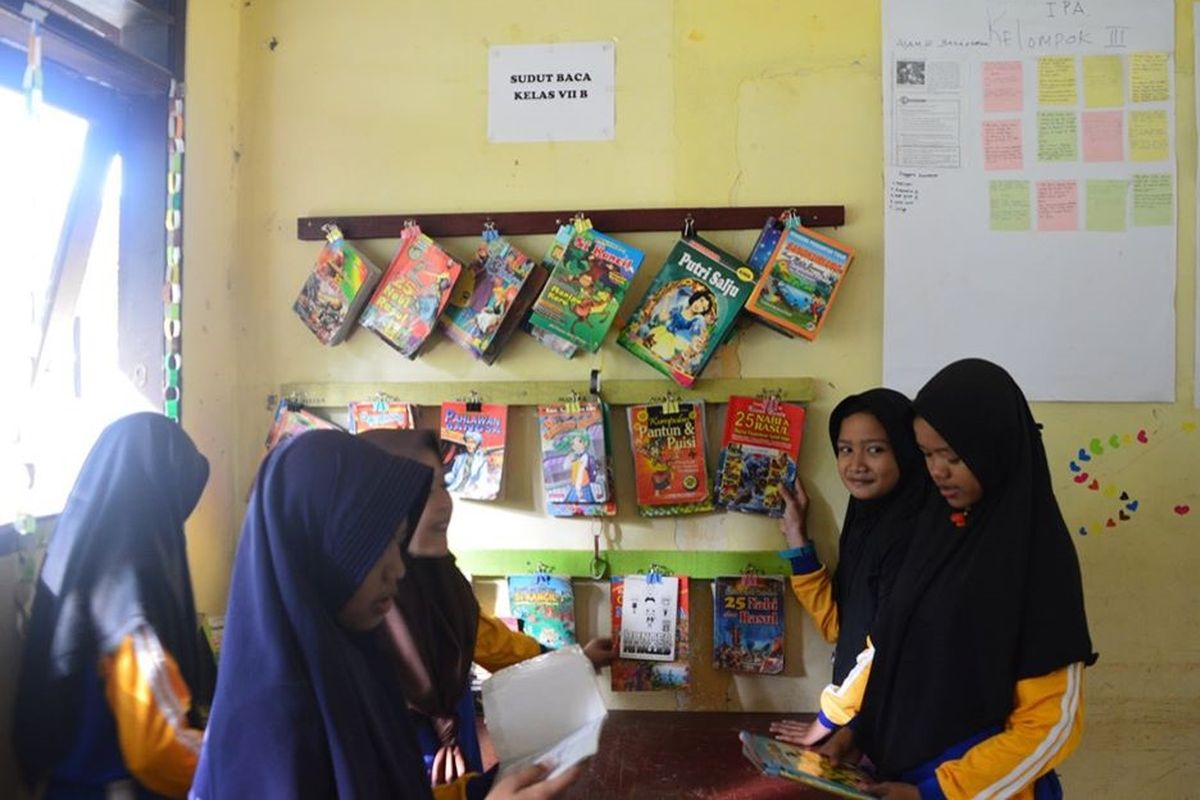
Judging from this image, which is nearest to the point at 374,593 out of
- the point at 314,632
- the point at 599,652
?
the point at 314,632

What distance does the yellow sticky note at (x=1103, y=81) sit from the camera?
1.96m

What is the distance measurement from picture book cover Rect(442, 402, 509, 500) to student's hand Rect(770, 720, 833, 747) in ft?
2.64

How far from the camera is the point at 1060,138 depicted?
1.96 metres

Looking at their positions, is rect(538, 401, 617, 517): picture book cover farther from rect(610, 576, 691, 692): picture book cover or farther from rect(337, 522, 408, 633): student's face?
rect(337, 522, 408, 633): student's face

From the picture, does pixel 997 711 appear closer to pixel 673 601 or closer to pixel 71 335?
pixel 673 601

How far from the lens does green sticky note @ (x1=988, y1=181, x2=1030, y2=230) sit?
6.46ft

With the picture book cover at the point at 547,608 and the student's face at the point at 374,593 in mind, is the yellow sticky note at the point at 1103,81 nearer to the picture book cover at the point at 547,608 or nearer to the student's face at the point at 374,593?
the picture book cover at the point at 547,608

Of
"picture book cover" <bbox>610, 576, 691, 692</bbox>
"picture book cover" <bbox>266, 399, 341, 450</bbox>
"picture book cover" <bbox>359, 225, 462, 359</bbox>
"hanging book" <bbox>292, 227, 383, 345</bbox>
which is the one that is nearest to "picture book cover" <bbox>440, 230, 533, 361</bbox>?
"picture book cover" <bbox>359, 225, 462, 359</bbox>

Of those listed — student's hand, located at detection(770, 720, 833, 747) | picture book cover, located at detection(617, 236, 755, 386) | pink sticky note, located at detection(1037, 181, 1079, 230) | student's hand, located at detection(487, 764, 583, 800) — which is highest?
pink sticky note, located at detection(1037, 181, 1079, 230)

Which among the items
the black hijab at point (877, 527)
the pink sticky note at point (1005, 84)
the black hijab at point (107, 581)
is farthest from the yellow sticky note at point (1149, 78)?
the black hijab at point (107, 581)

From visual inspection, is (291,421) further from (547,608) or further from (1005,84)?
(1005,84)

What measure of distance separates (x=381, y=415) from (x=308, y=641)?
1.11 m

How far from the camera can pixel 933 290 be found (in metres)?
1.99

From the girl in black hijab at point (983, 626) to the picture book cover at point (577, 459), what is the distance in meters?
0.71
